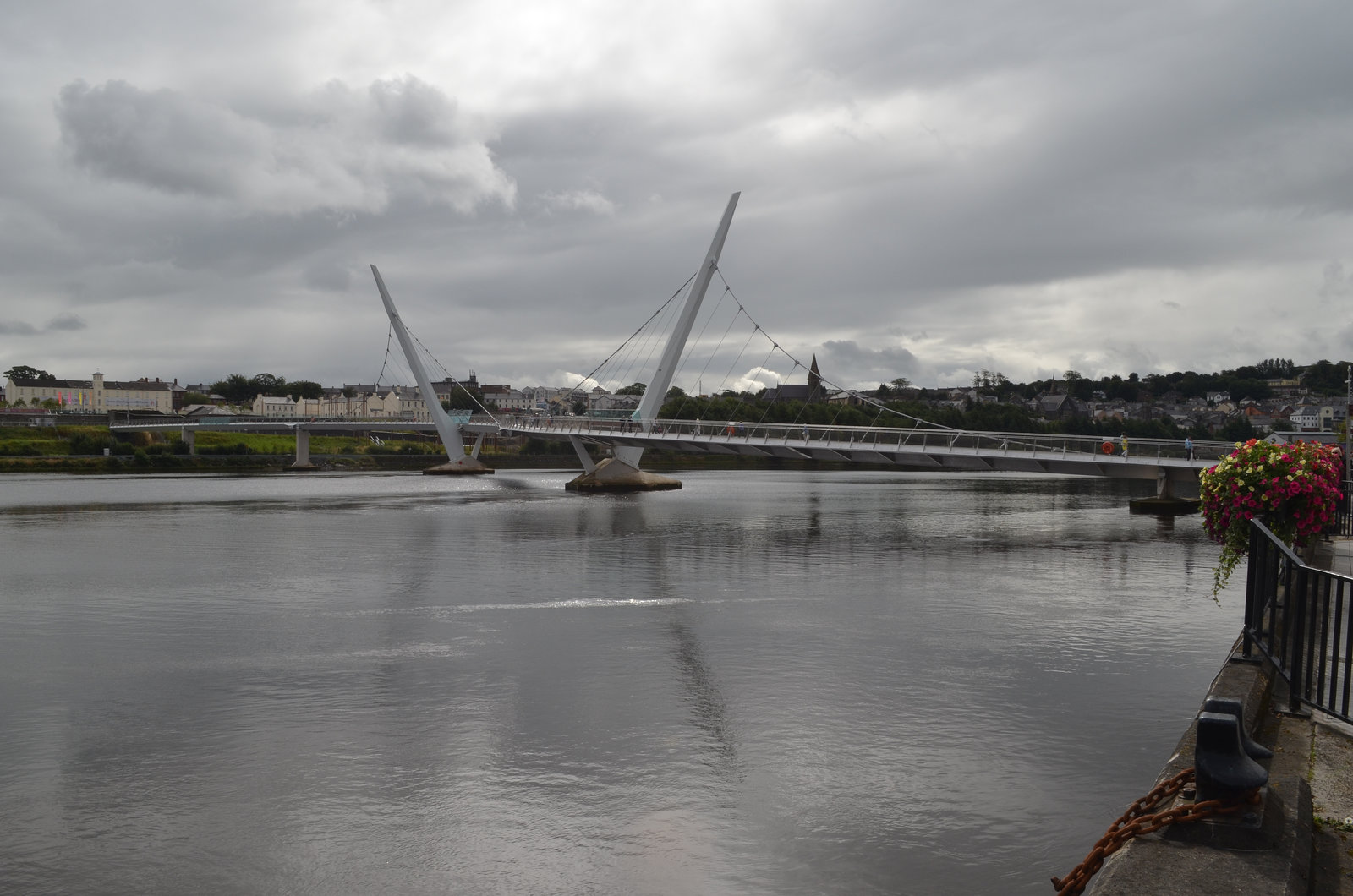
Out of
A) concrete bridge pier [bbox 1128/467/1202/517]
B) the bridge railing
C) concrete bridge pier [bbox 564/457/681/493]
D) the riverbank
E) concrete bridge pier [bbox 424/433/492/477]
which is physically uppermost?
the bridge railing

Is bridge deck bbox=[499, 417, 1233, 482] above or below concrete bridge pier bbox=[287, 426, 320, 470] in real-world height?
above

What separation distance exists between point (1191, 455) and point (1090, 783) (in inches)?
1337

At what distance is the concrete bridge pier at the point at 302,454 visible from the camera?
325ft

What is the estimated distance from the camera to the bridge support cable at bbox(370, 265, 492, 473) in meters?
84.8

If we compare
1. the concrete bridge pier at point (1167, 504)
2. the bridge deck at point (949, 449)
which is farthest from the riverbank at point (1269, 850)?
the concrete bridge pier at point (1167, 504)

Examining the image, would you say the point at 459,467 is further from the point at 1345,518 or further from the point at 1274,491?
the point at 1274,491

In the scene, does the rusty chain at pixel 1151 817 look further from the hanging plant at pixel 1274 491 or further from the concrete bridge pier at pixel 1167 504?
the concrete bridge pier at pixel 1167 504

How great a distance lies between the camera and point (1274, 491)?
34.2ft

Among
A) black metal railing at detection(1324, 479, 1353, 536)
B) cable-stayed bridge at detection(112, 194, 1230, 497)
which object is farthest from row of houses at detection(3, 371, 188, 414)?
black metal railing at detection(1324, 479, 1353, 536)

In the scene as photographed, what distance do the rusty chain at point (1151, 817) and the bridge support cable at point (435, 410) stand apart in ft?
272

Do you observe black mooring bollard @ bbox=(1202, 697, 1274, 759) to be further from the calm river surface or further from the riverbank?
the calm river surface

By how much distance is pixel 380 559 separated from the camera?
2719 centimetres

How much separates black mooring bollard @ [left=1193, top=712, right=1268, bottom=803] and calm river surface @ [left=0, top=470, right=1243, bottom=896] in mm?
3407

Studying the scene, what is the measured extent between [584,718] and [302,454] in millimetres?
96235
